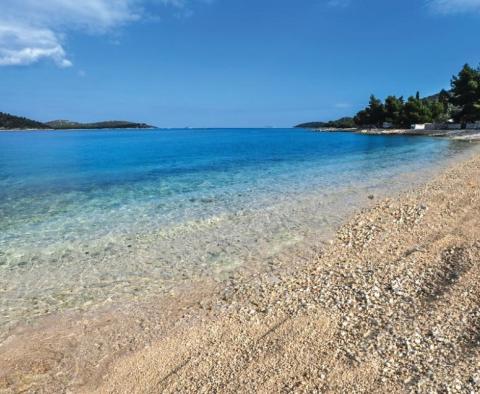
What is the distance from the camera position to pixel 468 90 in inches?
3140

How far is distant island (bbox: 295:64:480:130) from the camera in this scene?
263 ft

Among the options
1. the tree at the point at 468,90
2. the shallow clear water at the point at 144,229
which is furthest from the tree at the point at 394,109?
the shallow clear water at the point at 144,229

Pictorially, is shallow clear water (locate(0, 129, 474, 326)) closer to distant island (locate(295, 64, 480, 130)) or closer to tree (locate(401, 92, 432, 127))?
distant island (locate(295, 64, 480, 130))

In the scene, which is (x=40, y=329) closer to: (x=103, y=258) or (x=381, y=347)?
(x=103, y=258)

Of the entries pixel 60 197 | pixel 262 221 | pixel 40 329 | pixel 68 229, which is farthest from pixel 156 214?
pixel 40 329

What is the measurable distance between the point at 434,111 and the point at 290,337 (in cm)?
12631

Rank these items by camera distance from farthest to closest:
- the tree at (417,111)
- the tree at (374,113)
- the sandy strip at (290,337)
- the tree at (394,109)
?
the tree at (374,113), the tree at (394,109), the tree at (417,111), the sandy strip at (290,337)

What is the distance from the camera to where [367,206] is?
15.6m

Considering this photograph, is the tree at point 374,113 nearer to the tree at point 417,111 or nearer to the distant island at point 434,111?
the distant island at point 434,111

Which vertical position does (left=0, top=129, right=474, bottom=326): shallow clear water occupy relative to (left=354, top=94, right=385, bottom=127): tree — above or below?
below

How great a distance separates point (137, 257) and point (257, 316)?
16.2 ft

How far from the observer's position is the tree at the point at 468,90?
258 ft

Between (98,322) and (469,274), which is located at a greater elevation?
(469,274)

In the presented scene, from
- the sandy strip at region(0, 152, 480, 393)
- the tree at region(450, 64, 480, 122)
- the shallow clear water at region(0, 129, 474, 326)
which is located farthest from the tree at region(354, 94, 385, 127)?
the sandy strip at region(0, 152, 480, 393)
